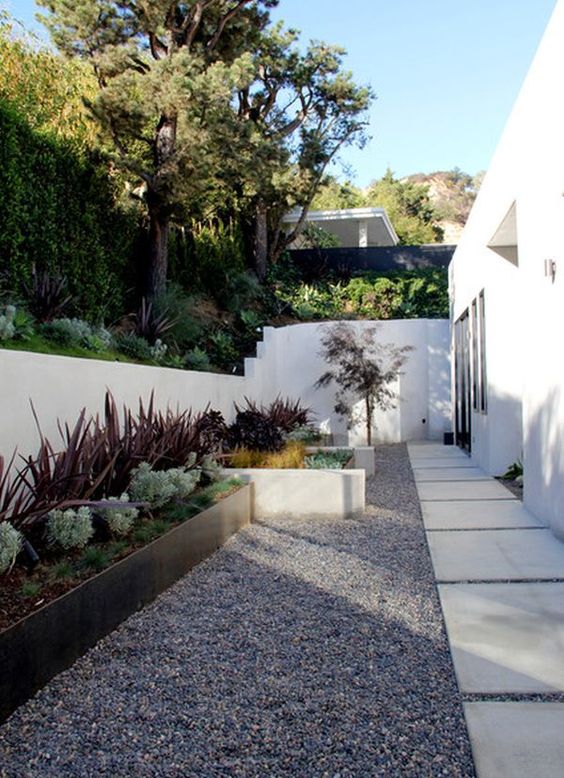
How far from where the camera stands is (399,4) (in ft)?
43.9

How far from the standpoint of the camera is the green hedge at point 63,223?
8312 millimetres

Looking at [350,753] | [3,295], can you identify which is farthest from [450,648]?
[3,295]

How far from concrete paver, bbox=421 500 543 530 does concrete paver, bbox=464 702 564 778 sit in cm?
379

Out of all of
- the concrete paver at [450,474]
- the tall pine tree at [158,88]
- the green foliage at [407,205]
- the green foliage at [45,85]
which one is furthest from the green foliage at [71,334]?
the green foliage at [407,205]

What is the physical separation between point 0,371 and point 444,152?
4235 cm

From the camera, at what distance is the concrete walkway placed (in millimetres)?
2582

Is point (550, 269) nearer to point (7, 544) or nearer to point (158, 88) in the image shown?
point (7, 544)

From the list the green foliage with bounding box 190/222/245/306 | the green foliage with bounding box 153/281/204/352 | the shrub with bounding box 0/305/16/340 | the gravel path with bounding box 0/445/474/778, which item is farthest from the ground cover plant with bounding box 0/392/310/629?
the green foliage with bounding box 190/222/245/306

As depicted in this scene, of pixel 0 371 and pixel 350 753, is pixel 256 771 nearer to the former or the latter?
pixel 350 753

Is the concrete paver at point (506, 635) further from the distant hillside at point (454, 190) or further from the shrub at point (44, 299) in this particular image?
the distant hillside at point (454, 190)

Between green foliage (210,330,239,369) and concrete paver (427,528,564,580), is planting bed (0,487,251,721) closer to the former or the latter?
concrete paver (427,528,564,580)

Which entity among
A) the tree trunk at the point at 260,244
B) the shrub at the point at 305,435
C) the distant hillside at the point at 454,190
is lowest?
the shrub at the point at 305,435

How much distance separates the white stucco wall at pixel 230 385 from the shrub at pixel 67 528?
111 cm

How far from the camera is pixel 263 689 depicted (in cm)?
315
